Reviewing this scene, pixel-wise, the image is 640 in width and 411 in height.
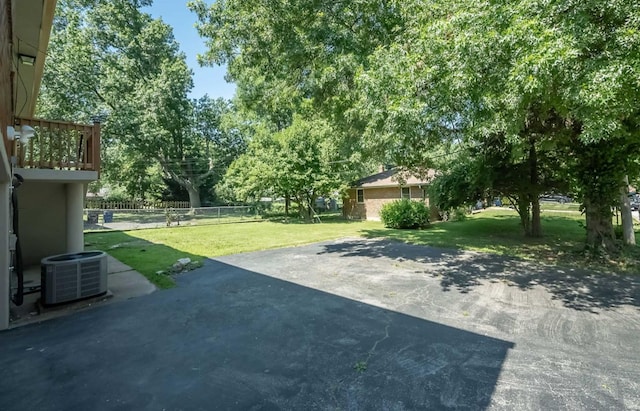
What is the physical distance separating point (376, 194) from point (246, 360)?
60.4 ft

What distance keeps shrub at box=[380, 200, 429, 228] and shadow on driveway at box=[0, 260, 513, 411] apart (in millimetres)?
11042

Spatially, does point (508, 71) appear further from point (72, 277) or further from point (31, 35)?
point (31, 35)

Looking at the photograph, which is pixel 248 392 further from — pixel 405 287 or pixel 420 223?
pixel 420 223

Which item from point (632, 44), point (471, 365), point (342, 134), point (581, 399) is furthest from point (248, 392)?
point (342, 134)

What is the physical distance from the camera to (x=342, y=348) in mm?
3465

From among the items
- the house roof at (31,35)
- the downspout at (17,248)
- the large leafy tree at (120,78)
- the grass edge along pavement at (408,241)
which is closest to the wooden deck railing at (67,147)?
the downspout at (17,248)

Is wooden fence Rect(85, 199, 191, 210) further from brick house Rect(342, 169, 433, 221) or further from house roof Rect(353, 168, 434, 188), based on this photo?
house roof Rect(353, 168, 434, 188)

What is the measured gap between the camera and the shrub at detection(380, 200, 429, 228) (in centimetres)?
1520

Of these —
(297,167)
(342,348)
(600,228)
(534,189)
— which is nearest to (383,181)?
(297,167)

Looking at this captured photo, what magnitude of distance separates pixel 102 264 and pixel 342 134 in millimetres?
7935

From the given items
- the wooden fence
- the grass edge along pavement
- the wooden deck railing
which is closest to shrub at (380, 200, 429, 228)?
the grass edge along pavement

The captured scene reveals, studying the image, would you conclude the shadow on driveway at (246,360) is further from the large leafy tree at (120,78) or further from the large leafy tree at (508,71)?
the large leafy tree at (120,78)

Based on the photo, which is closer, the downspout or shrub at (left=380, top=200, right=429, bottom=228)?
the downspout

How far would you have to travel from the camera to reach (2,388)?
2.79 meters
